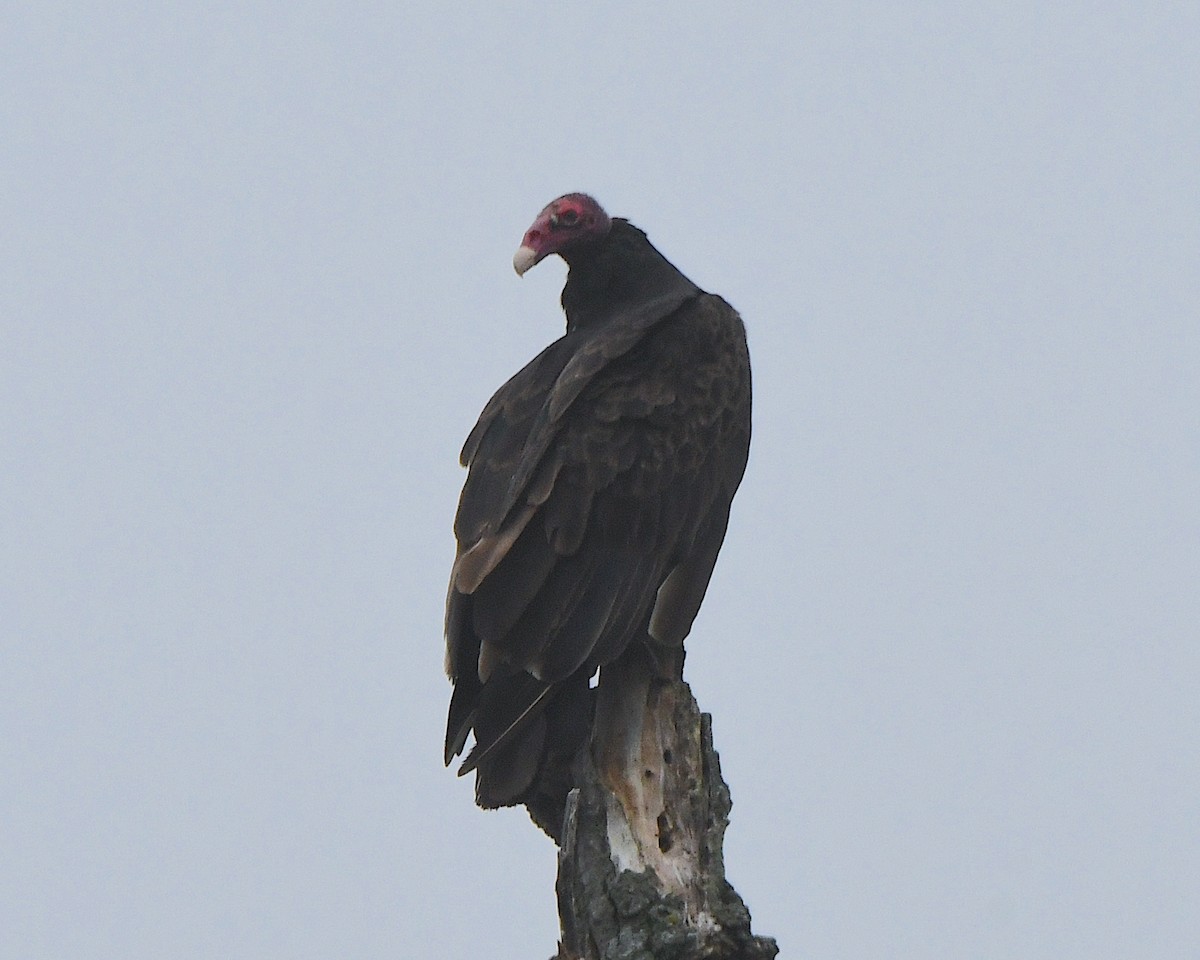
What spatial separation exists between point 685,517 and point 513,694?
2.69ft

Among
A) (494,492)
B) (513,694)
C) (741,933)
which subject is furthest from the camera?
(494,492)

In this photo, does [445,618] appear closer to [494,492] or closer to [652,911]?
[494,492]

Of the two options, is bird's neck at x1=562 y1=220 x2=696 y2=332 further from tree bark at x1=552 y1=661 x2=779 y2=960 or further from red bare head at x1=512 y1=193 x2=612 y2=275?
tree bark at x1=552 y1=661 x2=779 y2=960

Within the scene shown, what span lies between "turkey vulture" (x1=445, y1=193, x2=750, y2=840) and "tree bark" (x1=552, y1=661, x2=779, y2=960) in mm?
138

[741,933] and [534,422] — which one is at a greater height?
[534,422]

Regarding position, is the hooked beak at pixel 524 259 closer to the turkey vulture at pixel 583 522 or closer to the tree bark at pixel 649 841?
the turkey vulture at pixel 583 522

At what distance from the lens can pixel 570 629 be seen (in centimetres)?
455

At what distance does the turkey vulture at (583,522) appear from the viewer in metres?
4.48

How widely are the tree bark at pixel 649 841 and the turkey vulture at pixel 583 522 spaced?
14 centimetres

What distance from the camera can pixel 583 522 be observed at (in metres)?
4.71

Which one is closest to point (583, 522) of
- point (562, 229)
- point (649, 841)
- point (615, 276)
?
point (649, 841)

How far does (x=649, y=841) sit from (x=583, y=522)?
0.99m

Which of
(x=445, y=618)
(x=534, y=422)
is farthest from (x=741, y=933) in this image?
(x=534, y=422)

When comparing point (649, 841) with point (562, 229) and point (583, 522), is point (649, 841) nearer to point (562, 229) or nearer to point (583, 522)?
point (583, 522)
